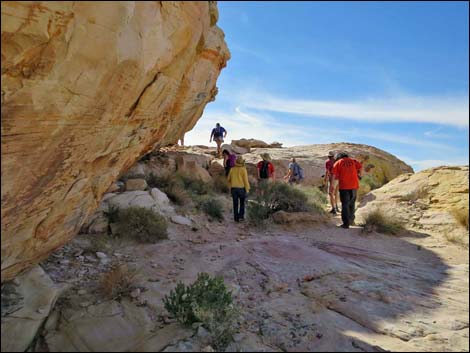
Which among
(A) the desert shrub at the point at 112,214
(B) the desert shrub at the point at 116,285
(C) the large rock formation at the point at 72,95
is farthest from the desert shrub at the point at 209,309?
(A) the desert shrub at the point at 112,214

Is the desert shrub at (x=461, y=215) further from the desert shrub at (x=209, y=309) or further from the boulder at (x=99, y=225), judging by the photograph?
the boulder at (x=99, y=225)

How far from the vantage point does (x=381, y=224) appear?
824cm

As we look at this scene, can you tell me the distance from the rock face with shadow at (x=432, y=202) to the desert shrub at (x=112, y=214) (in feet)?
21.5

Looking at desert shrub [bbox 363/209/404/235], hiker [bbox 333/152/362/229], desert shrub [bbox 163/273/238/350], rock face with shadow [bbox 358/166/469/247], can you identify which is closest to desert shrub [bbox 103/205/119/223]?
desert shrub [bbox 163/273/238/350]

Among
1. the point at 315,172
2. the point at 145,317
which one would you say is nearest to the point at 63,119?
the point at 145,317

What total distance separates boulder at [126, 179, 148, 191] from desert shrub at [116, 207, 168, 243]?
1.99m

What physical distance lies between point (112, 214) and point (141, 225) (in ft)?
2.13

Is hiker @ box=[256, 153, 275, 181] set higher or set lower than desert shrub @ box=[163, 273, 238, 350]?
higher

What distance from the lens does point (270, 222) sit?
913 centimetres

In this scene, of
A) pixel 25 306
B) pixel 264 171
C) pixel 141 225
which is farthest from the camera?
pixel 264 171

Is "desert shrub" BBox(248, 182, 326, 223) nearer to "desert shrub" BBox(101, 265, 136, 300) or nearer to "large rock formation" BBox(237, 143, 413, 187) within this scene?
"desert shrub" BBox(101, 265, 136, 300)

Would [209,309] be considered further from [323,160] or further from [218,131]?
[323,160]

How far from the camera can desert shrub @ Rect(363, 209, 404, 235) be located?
8.10m

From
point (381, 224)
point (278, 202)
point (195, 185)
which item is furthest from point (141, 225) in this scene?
point (381, 224)
